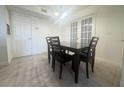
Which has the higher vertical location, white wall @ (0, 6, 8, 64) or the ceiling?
the ceiling

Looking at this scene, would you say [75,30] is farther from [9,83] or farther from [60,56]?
[9,83]

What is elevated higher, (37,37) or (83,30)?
(83,30)

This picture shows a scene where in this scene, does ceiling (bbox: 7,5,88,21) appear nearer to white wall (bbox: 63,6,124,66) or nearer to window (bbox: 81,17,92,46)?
window (bbox: 81,17,92,46)

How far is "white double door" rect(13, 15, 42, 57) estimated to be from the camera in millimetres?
3513

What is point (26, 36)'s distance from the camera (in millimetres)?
3875

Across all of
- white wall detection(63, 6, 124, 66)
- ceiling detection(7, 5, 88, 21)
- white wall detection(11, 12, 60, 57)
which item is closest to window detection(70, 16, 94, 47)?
white wall detection(63, 6, 124, 66)

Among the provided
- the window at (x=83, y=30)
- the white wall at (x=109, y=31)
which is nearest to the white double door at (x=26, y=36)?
the window at (x=83, y=30)

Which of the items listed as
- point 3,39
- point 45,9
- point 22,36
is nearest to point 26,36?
point 22,36

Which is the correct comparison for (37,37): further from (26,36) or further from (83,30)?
(83,30)

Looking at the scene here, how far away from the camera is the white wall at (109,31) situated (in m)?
2.60

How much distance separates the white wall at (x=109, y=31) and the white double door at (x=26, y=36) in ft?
9.87

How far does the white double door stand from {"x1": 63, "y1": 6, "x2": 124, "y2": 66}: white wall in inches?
118

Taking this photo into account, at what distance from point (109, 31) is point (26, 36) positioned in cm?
378
